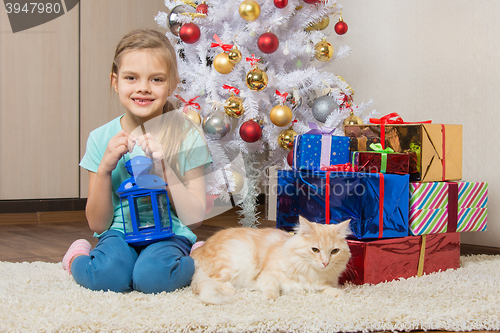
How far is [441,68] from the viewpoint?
6.14 feet

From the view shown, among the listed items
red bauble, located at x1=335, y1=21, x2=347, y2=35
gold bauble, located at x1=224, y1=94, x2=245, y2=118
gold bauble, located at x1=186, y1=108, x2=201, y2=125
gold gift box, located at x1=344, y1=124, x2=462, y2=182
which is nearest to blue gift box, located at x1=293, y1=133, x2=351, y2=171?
gold gift box, located at x1=344, y1=124, x2=462, y2=182

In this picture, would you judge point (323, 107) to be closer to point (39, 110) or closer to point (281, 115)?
point (281, 115)

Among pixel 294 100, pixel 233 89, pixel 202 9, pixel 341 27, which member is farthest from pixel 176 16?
pixel 341 27

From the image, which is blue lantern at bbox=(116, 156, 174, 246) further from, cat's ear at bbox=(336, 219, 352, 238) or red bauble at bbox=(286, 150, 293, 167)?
red bauble at bbox=(286, 150, 293, 167)

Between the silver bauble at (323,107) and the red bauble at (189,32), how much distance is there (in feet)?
2.01

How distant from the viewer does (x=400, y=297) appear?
3.47ft

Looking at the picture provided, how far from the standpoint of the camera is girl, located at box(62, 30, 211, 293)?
110cm

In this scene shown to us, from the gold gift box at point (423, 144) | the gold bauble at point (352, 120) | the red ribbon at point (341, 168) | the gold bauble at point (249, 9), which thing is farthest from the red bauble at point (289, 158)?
the gold bauble at point (249, 9)

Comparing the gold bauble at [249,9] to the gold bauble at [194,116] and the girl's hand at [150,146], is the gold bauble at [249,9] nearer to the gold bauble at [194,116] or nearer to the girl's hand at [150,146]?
the gold bauble at [194,116]

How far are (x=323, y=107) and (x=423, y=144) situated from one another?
2.01 feet

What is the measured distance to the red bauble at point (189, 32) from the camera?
1831 mm

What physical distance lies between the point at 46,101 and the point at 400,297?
7.97ft

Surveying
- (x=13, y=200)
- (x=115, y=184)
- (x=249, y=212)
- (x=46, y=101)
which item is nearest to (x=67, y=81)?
(x=46, y=101)

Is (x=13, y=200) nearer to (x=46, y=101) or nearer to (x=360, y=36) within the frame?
(x=46, y=101)
